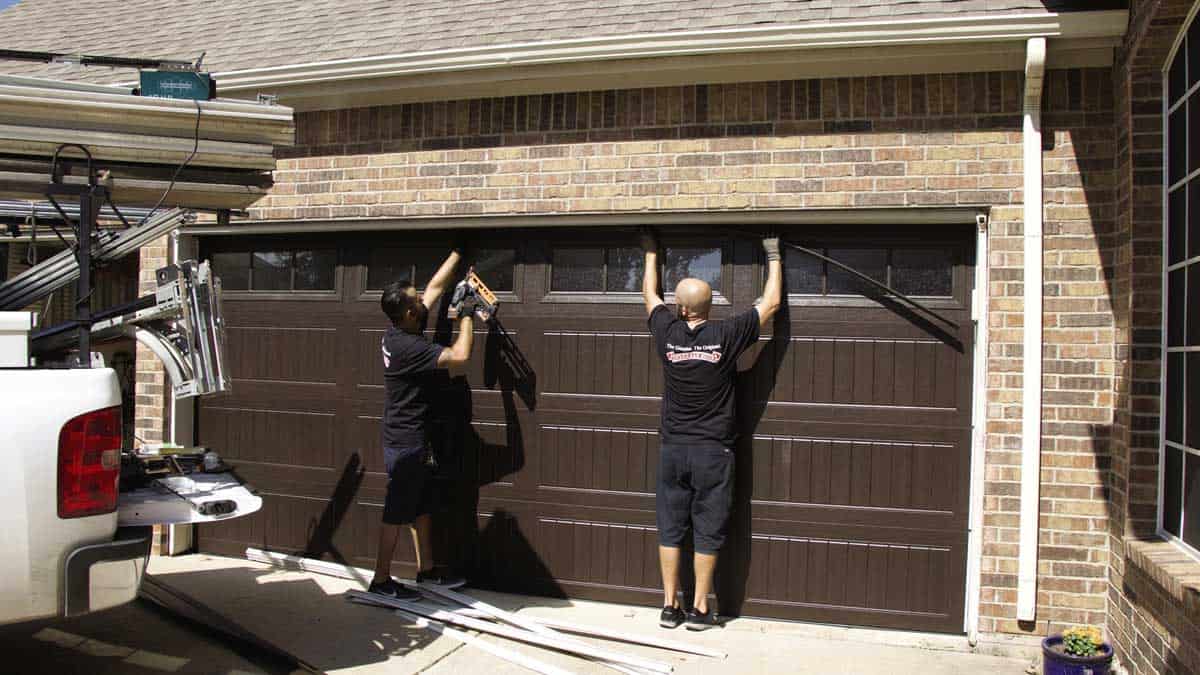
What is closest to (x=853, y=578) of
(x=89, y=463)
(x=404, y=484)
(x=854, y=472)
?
(x=854, y=472)

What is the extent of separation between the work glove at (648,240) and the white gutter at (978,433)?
1758 mm

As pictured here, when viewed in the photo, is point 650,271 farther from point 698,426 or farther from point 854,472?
point 854,472

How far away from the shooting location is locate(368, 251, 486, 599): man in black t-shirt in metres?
5.45

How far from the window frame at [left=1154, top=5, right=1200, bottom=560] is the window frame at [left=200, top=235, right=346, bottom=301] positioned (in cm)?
474

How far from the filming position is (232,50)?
6727 millimetres

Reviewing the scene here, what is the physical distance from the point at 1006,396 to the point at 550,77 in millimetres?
3085

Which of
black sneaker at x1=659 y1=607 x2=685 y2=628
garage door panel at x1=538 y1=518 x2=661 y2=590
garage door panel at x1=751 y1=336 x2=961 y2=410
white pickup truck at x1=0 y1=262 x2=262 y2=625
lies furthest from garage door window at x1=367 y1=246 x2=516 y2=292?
white pickup truck at x1=0 y1=262 x2=262 y2=625

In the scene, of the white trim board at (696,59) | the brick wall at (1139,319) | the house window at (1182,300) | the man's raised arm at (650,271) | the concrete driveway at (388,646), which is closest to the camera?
the house window at (1182,300)

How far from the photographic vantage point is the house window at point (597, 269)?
570cm

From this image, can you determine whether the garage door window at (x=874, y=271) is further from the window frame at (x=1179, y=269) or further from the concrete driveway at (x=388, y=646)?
the concrete driveway at (x=388, y=646)

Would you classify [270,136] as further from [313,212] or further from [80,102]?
[313,212]

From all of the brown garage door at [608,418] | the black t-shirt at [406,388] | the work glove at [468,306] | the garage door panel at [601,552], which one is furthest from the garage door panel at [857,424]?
the black t-shirt at [406,388]

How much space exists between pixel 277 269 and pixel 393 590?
240cm

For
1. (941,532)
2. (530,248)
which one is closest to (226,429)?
(530,248)
